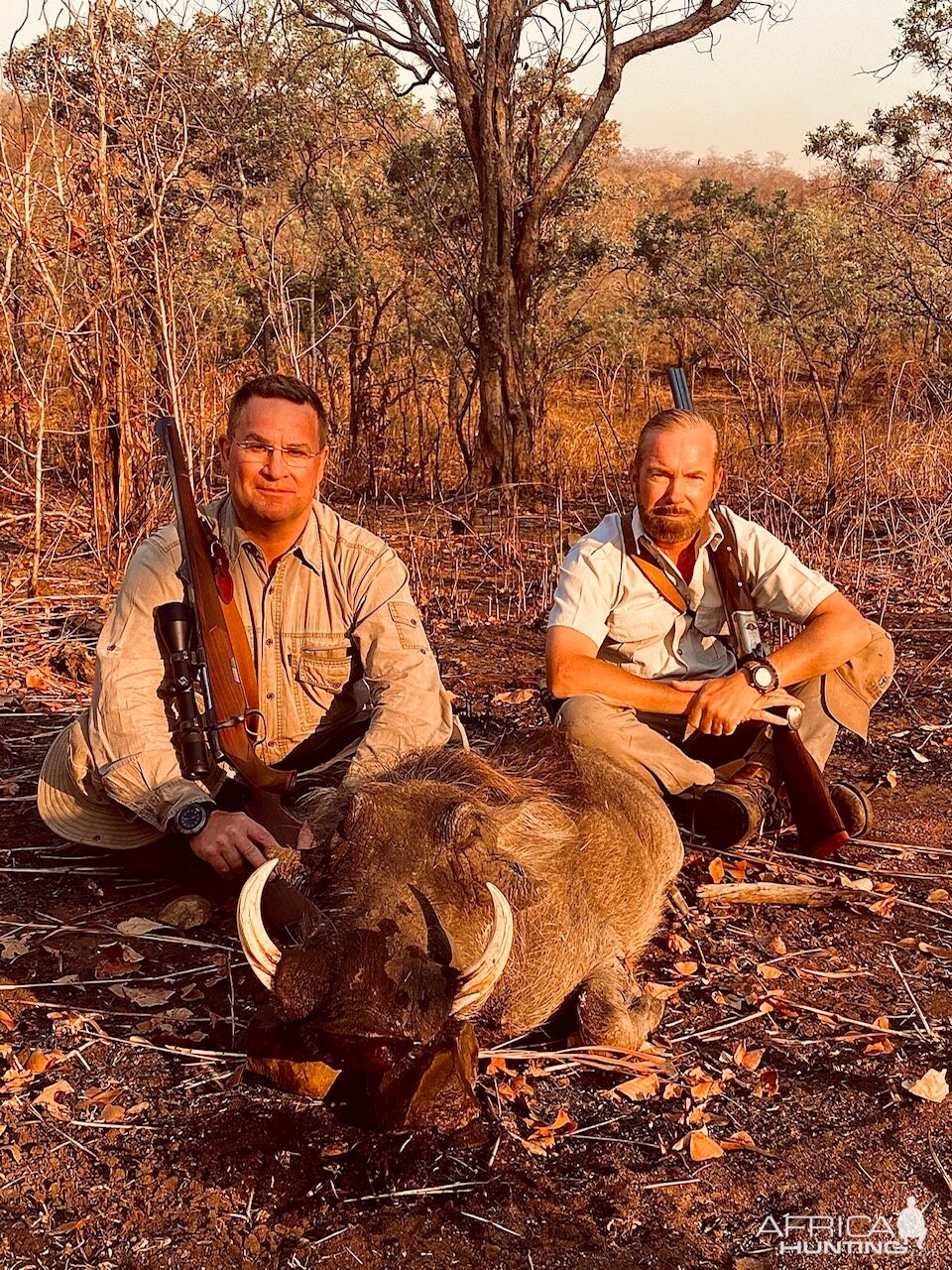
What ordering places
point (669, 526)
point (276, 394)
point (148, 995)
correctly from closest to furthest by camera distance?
point (148, 995)
point (276, 394)
point (669, 526)

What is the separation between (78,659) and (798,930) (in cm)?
322

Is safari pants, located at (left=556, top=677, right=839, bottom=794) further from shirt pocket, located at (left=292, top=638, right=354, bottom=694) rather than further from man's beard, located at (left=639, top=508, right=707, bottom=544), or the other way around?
shirt pocket, located at (left=292, top=638, right=354, bottom=694)

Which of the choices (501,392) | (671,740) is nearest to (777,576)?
(671,740)

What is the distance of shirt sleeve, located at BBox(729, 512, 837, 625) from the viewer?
3719mm

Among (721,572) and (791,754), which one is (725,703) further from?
(721,572)

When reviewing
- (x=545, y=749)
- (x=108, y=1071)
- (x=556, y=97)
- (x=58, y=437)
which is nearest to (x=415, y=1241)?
(x=108, y=1071)

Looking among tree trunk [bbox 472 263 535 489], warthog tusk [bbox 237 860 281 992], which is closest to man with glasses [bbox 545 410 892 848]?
warthog tusk [bbox 237 860 281 992]

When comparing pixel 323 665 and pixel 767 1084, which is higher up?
pixel 323 665

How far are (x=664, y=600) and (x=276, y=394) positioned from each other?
1.31 m

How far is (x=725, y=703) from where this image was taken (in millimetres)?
3480

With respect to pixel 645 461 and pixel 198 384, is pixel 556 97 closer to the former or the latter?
pixel 198 384

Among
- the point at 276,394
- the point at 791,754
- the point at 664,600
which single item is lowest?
the point at 791,754

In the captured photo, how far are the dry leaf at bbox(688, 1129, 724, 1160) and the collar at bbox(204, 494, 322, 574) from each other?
72.0 inches

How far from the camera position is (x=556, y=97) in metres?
9.56
